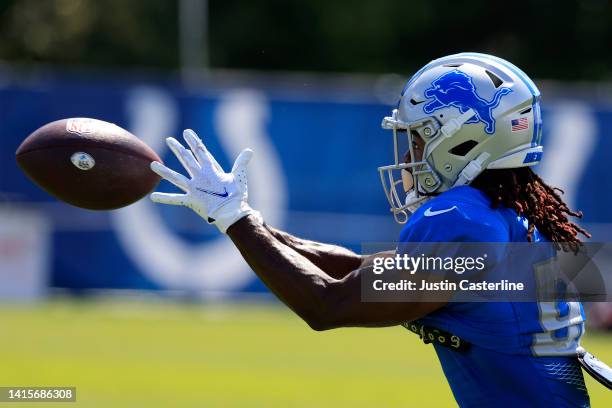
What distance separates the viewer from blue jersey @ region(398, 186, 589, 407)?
133 inches

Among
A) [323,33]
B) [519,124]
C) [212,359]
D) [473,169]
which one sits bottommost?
[473,169]

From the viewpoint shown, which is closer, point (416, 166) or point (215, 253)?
point (416, 166)

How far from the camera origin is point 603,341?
1148 cm

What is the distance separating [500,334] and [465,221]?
0.34 metres

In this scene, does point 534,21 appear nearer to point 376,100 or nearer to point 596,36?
point 596,36

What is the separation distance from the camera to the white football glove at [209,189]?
352cm

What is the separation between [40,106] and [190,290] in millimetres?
2779

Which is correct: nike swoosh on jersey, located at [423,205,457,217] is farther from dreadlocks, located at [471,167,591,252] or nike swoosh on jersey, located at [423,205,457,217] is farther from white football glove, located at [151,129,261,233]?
white football glove, located at [151,129,261,233]

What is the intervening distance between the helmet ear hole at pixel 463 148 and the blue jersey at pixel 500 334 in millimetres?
192

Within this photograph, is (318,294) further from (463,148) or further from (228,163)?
(228,163)

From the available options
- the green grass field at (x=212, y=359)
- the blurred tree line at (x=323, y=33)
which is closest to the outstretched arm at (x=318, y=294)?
the green grass field at (x=212, y=359)

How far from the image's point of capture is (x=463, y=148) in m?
3.65

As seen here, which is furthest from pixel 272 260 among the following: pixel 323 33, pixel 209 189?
pixel 323 33

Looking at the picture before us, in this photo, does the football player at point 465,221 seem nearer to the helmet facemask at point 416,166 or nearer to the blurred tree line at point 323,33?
the helmet facemask at point 416,166
